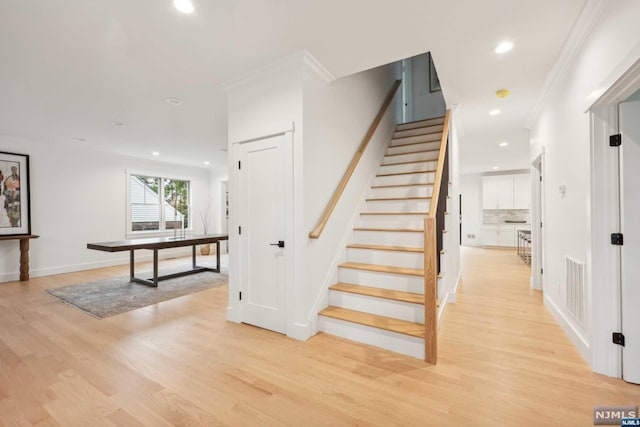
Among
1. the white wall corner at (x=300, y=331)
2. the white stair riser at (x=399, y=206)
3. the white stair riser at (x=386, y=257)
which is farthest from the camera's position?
the white stair riser at (x=399, y=206)

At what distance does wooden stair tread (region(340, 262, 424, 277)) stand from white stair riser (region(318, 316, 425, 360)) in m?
0.58

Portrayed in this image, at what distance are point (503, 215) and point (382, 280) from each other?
868cm

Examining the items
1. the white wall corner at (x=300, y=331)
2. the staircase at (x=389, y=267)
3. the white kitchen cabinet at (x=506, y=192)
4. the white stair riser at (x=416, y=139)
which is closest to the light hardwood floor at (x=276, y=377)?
the white wall corner at (x=300, y=331)

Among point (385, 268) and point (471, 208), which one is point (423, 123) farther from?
point (471, 208)

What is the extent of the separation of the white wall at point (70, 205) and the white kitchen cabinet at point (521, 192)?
1093 cm

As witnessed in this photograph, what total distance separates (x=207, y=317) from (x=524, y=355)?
10.1 feet

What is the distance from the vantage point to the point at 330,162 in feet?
9.92

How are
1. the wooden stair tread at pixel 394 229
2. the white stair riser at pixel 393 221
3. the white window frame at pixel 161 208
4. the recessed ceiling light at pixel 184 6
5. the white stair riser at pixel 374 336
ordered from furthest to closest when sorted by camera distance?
1. the white window frame at pixel 161 208
2. the white stair riser at pixel 393 221
3. the wooden stair tread at pixel 394 229
4. the white stair riser at pixel 374 336
5. the recessed ceiling light at pixel 184 6

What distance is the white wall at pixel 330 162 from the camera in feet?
8.66

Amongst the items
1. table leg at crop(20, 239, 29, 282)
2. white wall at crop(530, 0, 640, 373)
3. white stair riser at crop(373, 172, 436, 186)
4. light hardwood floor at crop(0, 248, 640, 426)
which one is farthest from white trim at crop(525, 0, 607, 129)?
table leg at crop(20, 239, 29, 282)

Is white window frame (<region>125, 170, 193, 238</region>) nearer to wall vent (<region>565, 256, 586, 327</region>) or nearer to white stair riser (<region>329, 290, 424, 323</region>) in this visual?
white stair riser (<region>329, 290, 424, 323</region>)

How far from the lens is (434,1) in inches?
72.8

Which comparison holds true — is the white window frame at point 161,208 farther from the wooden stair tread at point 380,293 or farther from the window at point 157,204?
the wooden stair tread at point 380,293

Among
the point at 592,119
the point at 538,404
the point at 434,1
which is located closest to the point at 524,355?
the point at 538,404
